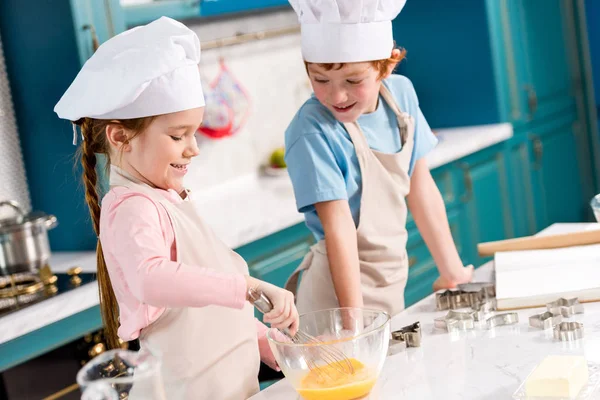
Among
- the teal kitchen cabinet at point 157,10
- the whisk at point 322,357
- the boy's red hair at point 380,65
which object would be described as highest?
the teal kitchen cabinet at point 157,10

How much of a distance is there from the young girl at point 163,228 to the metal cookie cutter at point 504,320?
0.34 m

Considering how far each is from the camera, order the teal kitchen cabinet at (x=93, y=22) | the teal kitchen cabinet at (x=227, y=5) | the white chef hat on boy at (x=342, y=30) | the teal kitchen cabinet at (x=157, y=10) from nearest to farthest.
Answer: the white chef hat on boy at (x=342, y=30) < the teal kitchen cabinet at (x=93, y=22) < the teal kitchen cabinet at (x=157, y=10) < the teal kitchen cabinet at (x=227, y=5)

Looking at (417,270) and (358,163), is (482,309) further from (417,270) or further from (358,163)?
(417,270)

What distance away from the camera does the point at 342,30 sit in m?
1.65

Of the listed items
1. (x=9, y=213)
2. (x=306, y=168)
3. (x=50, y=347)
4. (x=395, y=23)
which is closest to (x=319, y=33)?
(x=306, y=168)

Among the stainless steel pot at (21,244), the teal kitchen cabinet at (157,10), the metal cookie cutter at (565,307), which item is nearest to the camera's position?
the metal cookie cutter at (565,307)

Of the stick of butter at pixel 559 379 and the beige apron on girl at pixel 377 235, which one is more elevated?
the beige apron on girl at pixel 377 235

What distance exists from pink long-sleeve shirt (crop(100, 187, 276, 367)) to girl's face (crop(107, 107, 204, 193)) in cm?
3

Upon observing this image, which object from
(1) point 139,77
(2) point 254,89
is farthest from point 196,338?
(2) point 254,89

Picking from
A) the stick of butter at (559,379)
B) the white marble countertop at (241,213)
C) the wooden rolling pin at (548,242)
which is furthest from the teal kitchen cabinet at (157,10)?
the stick of butter at (559,379)

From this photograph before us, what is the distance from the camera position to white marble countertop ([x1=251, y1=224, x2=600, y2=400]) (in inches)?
43.8

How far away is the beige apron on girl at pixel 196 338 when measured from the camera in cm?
125

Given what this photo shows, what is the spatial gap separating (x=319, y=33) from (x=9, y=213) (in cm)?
142

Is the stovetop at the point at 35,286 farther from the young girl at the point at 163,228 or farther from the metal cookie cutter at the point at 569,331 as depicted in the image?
the metal cookie cutter at the point at 569,331
